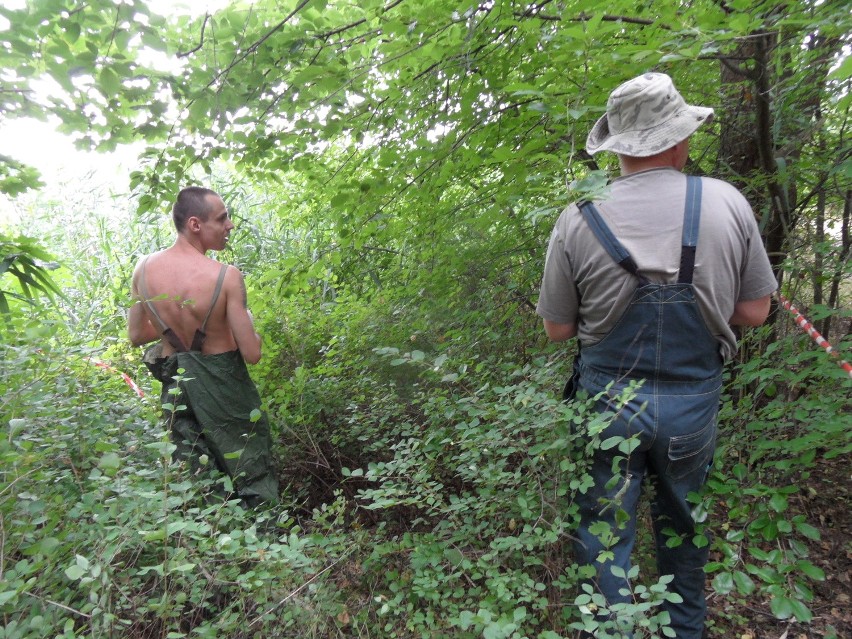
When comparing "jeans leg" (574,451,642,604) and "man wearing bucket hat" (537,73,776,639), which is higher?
"man wearing bucket hat" (537,73,776,639)

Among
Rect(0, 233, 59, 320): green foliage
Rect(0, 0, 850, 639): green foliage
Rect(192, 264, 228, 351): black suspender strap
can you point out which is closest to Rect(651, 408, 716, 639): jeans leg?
Rect(0, 0, 850, 639): green foliage

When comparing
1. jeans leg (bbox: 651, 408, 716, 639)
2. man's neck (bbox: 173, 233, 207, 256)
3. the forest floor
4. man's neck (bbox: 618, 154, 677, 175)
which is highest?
man's neck (bbox: 618, 154, 677, 175)

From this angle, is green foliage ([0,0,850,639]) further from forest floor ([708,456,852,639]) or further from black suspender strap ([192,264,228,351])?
black suspender strap ([192,264,228,351])

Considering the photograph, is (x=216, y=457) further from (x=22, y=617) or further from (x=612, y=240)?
(x=612, y=240)

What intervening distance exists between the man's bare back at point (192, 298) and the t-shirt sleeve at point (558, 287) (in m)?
1.65

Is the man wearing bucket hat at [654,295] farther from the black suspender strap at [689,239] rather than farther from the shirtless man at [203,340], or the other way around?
the shirtless man at [203,340]

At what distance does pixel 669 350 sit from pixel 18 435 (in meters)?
2.36

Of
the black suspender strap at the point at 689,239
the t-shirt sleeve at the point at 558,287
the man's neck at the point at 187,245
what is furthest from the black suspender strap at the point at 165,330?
the black suspender strap at the point at 689,239

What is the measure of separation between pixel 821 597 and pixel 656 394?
1.76 m

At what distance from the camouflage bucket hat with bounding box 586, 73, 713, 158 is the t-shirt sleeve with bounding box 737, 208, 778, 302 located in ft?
1.16

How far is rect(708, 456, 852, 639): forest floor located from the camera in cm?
235

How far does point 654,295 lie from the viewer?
166 centimetres

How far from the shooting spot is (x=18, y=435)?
2.03 m

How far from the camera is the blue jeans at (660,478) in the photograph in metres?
1.71
